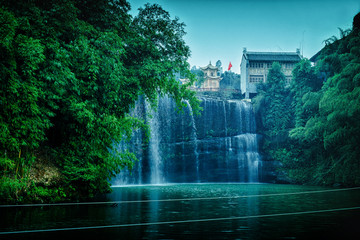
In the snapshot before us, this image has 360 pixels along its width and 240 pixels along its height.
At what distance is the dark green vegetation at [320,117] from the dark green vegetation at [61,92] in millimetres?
10994

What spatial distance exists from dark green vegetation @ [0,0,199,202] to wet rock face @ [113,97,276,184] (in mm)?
13956

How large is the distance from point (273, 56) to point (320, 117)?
1859 cm

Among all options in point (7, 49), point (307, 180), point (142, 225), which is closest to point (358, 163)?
point (307, 180)

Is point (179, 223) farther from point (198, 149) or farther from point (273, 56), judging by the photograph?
point (273, 56)

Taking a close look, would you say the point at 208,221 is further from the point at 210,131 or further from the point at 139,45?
the point at 210,131

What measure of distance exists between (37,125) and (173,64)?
249 inches

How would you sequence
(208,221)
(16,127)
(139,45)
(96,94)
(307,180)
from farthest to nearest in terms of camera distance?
(307,180) < (139,45) < (96,94) < (16,127) < (208,221)

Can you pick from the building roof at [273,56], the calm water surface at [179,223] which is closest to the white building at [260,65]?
the building roof at [273,56]

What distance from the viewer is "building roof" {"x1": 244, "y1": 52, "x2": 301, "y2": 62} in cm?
3772

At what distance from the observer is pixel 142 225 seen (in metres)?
5.93

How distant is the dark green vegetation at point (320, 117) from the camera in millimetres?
17969

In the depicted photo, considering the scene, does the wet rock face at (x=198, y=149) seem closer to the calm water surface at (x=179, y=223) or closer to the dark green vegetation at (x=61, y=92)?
the dark green vegetation at (x=61, y=92)

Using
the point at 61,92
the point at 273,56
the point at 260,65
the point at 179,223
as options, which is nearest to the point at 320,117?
the point at 61,92

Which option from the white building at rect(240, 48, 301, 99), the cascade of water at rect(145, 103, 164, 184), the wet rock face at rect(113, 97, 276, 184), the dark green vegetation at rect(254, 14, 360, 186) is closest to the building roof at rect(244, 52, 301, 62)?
the white building at rect(240, 48, 301, 99)
